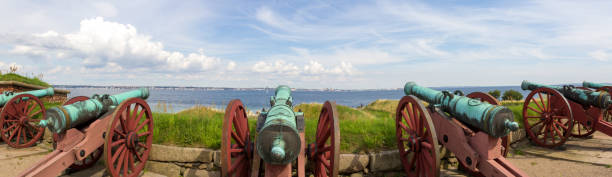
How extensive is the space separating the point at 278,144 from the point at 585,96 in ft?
28.3

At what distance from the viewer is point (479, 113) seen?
4.04m

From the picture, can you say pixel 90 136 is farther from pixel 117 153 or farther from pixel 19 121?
pixel 19 121

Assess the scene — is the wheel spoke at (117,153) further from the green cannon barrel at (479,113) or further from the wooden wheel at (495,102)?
the wooden wheel at (495,102)

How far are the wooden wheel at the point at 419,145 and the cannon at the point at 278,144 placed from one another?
1.28 meters

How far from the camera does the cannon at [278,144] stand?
9.82ft

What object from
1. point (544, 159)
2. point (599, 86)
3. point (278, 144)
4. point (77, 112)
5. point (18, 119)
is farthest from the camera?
point (599, 86)

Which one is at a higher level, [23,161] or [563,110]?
[563,110]

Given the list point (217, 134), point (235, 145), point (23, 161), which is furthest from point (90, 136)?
point (23, 161)

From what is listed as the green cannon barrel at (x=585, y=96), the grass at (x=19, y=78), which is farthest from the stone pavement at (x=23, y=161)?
the grass at (x=19, y=78)

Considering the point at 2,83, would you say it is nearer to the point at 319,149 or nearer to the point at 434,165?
the point at 319,149

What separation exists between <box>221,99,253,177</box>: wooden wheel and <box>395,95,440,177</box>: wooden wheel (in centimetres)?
257

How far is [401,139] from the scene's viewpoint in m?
5.11

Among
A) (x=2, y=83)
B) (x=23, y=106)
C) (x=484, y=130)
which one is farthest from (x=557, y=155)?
(x=2, y=83)

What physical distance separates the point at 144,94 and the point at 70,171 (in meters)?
1.86
